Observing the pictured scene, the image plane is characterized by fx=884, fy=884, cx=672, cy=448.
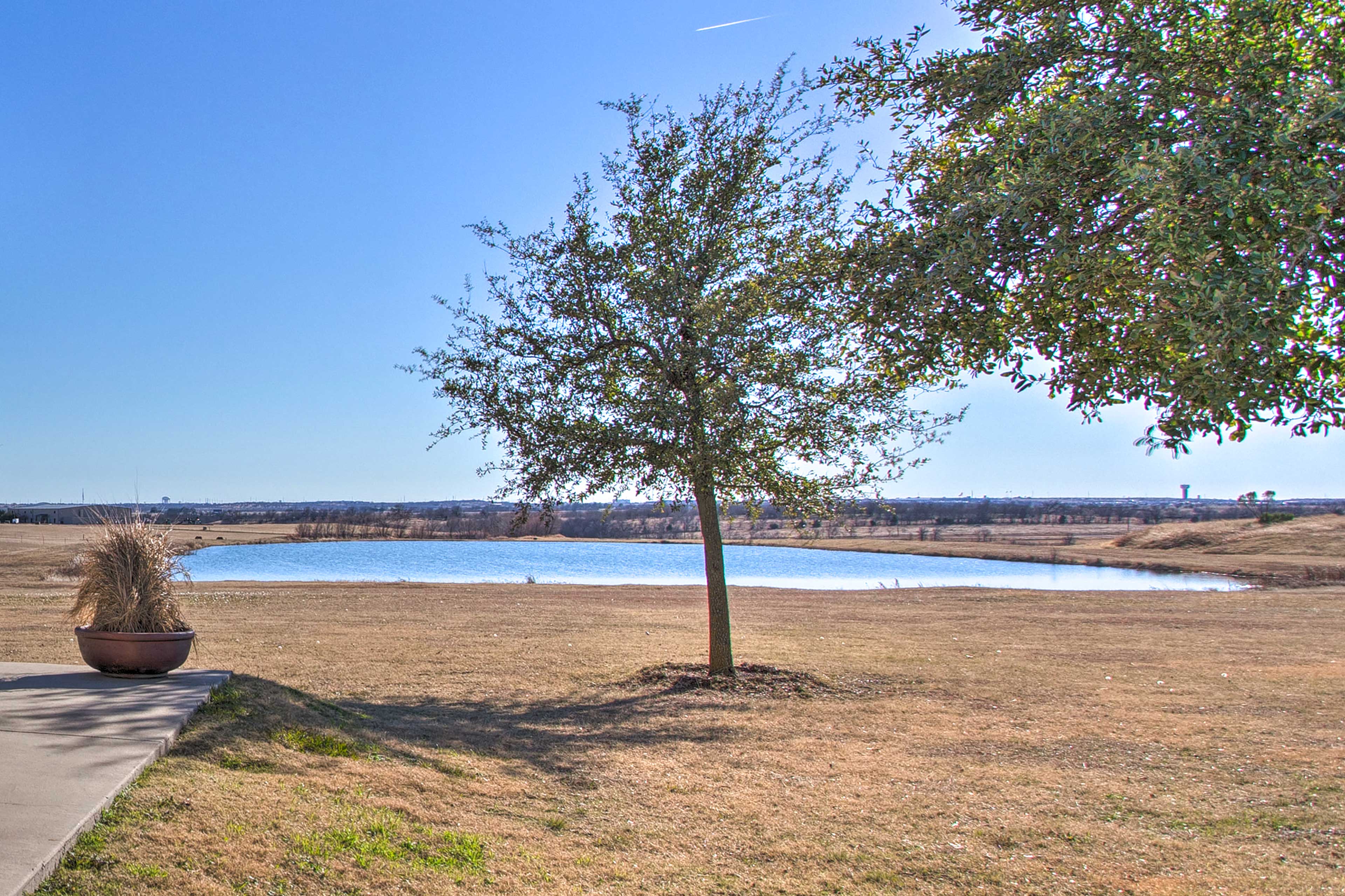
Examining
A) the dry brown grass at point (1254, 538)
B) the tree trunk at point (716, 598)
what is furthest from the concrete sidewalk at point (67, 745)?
the dry brown grass at point (1254, 538)

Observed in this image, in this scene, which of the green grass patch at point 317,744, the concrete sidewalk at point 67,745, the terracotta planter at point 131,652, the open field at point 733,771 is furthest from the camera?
the terracotta planter at point 131,652

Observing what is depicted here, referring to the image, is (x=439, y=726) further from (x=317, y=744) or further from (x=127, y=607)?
(x=127, y=607)

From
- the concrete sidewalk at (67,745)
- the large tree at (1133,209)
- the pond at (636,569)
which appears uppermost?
the large tree at (1133,209)

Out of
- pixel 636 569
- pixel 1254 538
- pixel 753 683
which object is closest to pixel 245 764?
pixel 753 683

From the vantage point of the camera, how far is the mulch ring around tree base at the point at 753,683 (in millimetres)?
12523

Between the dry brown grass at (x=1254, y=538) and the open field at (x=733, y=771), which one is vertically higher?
the open field at (x=733, y=771)

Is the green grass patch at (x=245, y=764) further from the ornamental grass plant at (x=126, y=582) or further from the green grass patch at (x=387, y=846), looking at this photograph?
the ornamental grass plant at (x=126, y=582)

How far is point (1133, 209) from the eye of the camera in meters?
5.31

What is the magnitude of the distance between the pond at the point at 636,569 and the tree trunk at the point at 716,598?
22.1m

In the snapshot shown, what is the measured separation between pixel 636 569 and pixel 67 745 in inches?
1844

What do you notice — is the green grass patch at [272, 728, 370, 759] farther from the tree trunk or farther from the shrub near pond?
the tree trunk

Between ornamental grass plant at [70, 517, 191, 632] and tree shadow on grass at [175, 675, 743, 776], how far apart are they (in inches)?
38.6

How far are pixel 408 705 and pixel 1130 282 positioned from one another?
8770 mm

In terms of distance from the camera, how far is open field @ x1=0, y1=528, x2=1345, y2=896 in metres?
5.07
